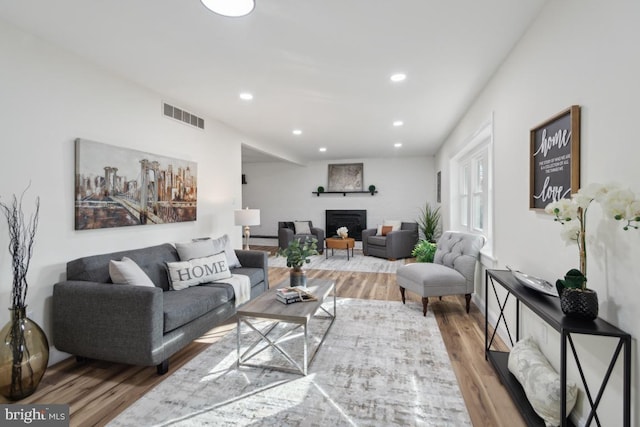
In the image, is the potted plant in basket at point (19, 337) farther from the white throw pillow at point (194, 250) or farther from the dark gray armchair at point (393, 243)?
the dark gray armchair at point (393, 243)

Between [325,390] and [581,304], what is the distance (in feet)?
4.90

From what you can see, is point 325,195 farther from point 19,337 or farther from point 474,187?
point 19,337

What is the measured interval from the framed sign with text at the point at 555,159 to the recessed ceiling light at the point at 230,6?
1.93 metres

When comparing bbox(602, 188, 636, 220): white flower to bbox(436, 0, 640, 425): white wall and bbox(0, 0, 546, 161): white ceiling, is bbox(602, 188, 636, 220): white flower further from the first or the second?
bbox(0, 0, 546, 161): white ceiling

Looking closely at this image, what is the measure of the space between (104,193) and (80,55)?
3.80 ft

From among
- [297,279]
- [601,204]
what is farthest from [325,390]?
[601,204]

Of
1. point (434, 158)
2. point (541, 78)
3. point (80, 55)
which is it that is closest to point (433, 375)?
point (541, 78)

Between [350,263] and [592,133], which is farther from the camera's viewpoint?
[350,263]

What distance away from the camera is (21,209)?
2164 mm

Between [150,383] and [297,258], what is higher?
[297,258]

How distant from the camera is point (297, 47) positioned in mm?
2416

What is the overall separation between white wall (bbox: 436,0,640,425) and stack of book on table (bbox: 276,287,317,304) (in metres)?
1.65

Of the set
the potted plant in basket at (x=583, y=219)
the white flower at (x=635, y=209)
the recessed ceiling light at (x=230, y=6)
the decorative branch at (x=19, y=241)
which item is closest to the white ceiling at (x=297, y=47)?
the recessed ceiling light at (x=230, y=6)

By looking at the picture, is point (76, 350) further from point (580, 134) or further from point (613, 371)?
point (580, 134)
